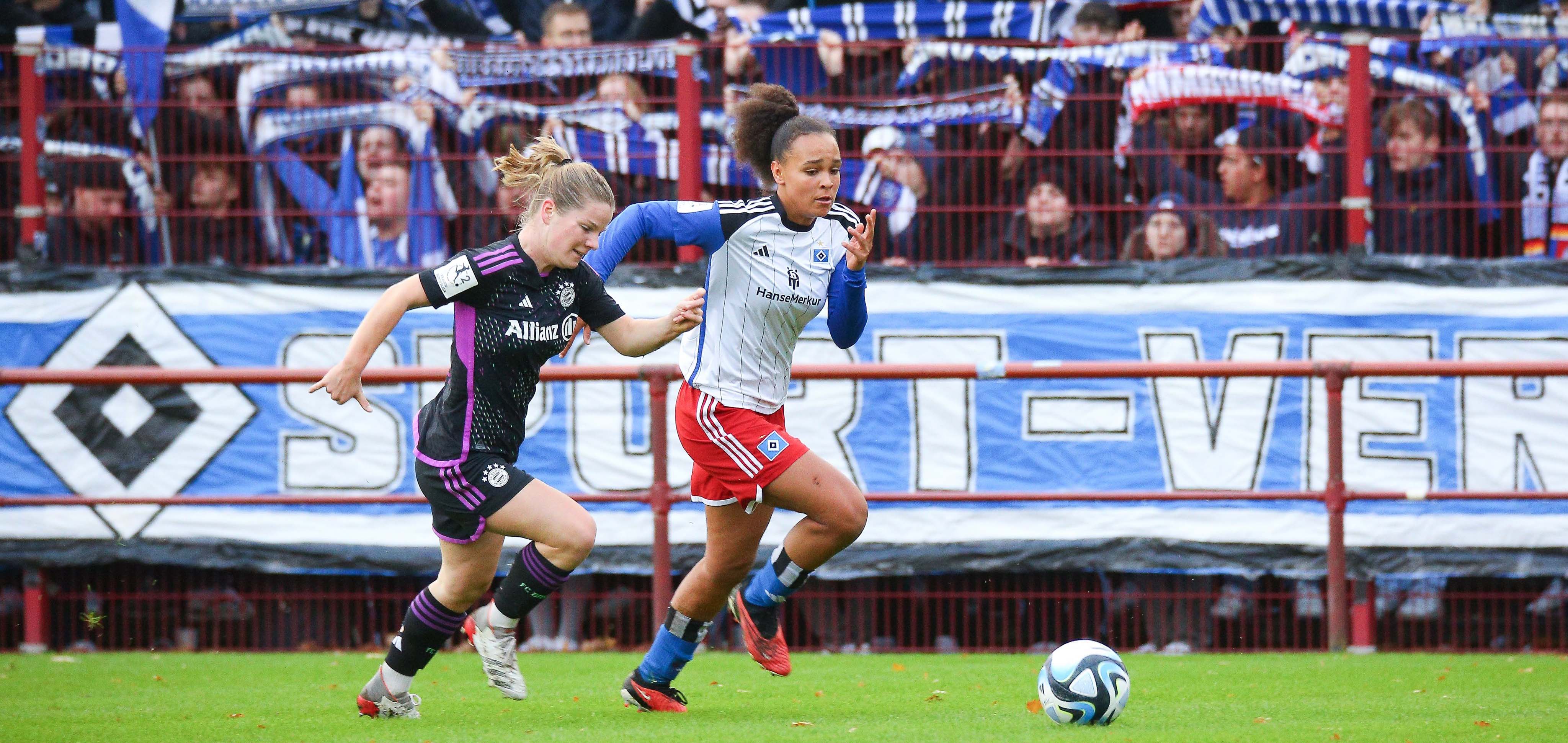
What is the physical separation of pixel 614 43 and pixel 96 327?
3264 mm

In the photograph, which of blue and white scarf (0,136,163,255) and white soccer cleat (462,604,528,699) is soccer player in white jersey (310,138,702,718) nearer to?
white soccer cleat (462,604,528,699)

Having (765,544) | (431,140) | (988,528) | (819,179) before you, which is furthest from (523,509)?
(431,140)

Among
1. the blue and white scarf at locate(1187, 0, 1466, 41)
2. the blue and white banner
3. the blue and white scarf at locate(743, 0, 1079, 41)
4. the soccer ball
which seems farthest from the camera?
the blue and white scarf at locate(743, 0, 1079, 41)

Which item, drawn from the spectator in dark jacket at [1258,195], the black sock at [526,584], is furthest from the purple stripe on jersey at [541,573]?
the spectator in dark jacket at [1258,195]

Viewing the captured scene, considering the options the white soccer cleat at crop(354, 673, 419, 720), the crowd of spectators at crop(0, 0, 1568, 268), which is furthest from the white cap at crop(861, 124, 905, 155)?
the white soccer cleat at crop(354, 673, 419, 720)

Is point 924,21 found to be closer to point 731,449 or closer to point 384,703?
point 731,449

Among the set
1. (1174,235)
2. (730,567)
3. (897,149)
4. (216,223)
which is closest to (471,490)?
(730,567)

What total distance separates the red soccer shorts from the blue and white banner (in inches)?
105

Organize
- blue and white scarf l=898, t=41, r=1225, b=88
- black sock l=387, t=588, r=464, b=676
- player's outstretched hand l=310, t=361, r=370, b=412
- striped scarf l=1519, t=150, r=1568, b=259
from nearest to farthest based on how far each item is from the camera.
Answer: player's outstretched hand l=310, t=361, r=370, b=412 < black sock l=387, t=588, r=464, b=676 < striped scarf l=1519, t=150, r=1568, b=259 < blue and white scarf l=898, t=41, r=1225, b=88

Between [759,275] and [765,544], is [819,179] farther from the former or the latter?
[765,544]

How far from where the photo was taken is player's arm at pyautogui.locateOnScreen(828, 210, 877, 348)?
4.97 m

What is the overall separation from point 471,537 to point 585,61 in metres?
4.23

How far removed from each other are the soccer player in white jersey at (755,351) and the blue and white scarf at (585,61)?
10.6 feet

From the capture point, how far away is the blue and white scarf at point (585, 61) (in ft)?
27.6
